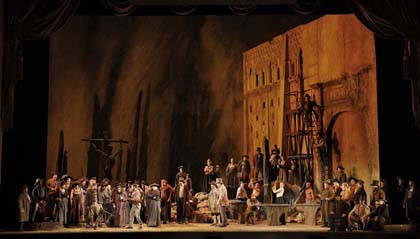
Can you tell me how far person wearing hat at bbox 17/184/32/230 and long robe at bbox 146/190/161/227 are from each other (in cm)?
280

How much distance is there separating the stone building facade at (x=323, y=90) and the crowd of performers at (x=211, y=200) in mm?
775

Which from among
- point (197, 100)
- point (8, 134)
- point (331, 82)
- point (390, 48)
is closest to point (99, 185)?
point (8, 134)

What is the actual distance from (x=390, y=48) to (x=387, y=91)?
110 cm

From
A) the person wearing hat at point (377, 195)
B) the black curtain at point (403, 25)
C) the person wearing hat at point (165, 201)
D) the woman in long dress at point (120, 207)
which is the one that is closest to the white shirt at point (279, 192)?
the person wearing hat at point (377, 195)

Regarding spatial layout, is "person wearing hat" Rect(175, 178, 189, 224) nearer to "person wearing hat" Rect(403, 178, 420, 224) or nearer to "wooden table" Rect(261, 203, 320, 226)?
"wooden table" Rect(261, 203, 320, 226)

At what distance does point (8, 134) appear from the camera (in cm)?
1416

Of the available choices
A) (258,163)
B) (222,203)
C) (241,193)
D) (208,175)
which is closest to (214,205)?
(222,203)

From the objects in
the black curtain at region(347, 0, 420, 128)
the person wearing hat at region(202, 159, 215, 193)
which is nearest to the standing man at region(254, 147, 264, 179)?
the person wearing hat at region(202, 159, 215, 193)

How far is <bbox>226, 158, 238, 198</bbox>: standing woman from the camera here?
1577 centimetres

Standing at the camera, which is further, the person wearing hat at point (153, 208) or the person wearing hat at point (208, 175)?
the person wearing hat at point (208, 175)

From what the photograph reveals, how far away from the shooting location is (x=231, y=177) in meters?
15.9

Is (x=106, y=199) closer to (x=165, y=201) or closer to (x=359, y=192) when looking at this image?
(x=165, y=201)

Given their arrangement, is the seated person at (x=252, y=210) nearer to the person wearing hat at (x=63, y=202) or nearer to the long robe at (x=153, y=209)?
the long robe at (x=153, y=209)

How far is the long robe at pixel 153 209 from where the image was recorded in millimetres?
14096
